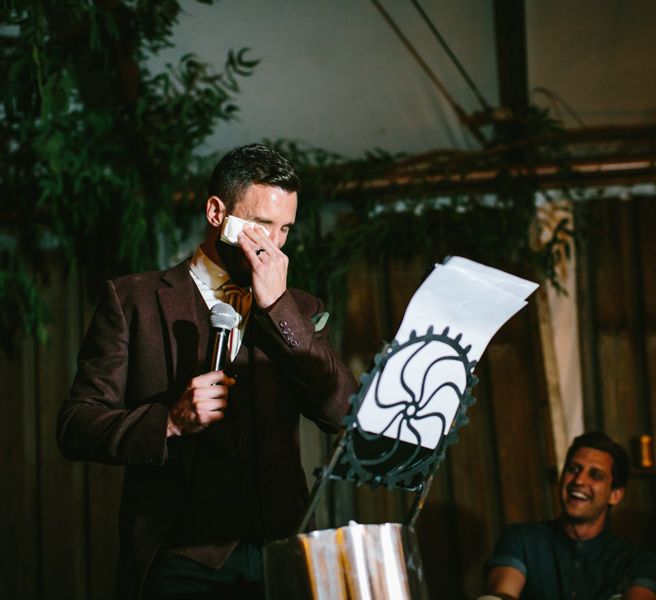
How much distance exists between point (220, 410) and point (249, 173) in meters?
0.51

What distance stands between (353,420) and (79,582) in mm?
2809

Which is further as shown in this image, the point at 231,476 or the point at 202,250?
the point at 202,250

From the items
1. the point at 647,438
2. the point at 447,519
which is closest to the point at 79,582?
the point at 447,519

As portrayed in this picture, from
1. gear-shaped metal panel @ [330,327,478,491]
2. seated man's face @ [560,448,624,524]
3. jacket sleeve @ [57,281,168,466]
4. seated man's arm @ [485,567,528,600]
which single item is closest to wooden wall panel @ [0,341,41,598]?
seated man's arm @ [485,567,528,600]

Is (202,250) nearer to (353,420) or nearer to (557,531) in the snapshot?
(353,420)

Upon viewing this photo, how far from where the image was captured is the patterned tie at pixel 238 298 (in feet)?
5.30

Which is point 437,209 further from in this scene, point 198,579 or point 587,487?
point 198,579

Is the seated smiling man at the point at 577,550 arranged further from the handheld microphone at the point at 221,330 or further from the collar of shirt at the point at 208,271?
the handheld microphone at the point at 221,330

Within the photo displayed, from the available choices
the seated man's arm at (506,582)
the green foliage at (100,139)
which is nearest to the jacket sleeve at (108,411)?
the seated man's arm at (506,582)

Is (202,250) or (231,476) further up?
(202,250)

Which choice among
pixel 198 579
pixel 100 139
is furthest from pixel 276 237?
pixel 100 139

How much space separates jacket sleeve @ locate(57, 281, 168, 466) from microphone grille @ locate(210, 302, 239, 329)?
166 mm

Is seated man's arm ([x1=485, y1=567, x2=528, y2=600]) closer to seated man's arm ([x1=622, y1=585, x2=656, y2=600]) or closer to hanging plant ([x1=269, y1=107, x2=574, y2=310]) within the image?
seated man's arm ([x1=622, y1=585, x2=656, y2=600])

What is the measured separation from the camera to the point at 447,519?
11.5 ft
